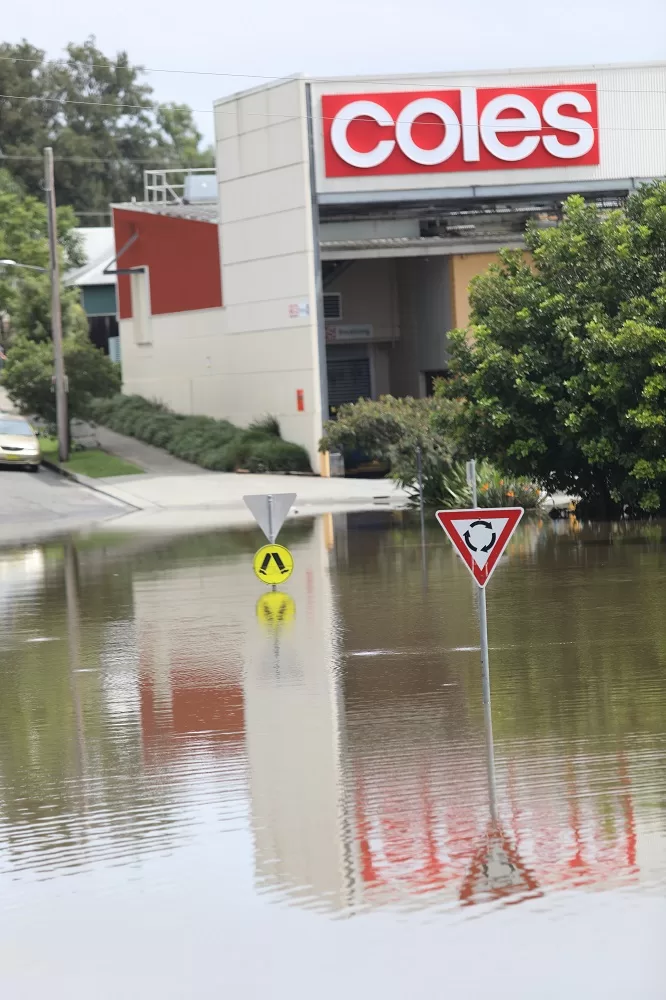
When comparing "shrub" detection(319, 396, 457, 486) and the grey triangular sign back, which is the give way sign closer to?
the grey triangular sign back

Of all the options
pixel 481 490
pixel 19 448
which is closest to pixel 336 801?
pixel 481 490

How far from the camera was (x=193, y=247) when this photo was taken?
45969mm

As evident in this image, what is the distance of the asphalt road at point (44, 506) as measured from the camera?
1208 inches

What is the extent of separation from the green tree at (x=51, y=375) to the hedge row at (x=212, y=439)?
2.43 meters

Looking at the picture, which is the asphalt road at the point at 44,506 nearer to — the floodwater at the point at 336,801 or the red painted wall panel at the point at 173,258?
the red painted wall panel at the point at 173,258

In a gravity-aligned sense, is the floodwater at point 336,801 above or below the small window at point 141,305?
below

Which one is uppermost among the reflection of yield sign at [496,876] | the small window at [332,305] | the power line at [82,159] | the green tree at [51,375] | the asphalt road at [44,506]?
the power line at [82,159]

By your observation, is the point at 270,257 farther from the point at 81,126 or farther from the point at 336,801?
the point at 81,126

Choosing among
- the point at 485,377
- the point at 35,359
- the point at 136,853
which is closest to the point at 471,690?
the point at 136,853

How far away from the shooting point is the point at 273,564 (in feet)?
57.8

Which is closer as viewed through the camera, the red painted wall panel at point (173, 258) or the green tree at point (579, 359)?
the green tree at point (579, 359)

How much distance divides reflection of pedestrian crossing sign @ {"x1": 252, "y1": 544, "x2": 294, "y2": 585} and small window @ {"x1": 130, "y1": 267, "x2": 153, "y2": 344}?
33.2 meters

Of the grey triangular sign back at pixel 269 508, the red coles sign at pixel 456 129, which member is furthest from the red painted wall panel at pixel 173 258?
the grey triangular sign back at pixel 269 508

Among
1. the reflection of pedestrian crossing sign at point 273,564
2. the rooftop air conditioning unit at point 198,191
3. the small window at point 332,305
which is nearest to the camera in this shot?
the reflection of pedestrian crossing sign at point 273,564
